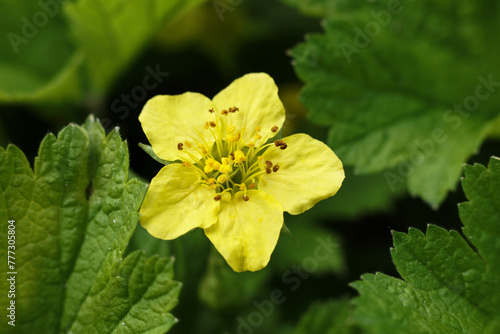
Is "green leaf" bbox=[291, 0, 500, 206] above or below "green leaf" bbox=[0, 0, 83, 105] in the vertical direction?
below

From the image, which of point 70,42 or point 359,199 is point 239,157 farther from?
point 70,42

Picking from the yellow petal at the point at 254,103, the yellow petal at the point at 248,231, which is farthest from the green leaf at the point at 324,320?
the yellow petal at the point at 254,103

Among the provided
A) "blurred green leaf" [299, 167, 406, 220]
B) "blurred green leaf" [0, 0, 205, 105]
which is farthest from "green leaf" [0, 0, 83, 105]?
"blurred green leaf" [299, 167, 406, 220]

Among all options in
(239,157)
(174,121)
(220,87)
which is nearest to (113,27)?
(220,87)

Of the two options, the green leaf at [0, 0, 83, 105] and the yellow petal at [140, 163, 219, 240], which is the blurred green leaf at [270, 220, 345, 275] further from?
the green leaf at [0, 0, 83, 105]

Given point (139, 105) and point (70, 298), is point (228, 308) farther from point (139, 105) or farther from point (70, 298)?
point (139, 105)

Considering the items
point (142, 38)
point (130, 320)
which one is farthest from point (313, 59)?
point (130, 320)

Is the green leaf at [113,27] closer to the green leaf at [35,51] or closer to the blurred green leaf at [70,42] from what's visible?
the blurred green leaf at [70,42]
